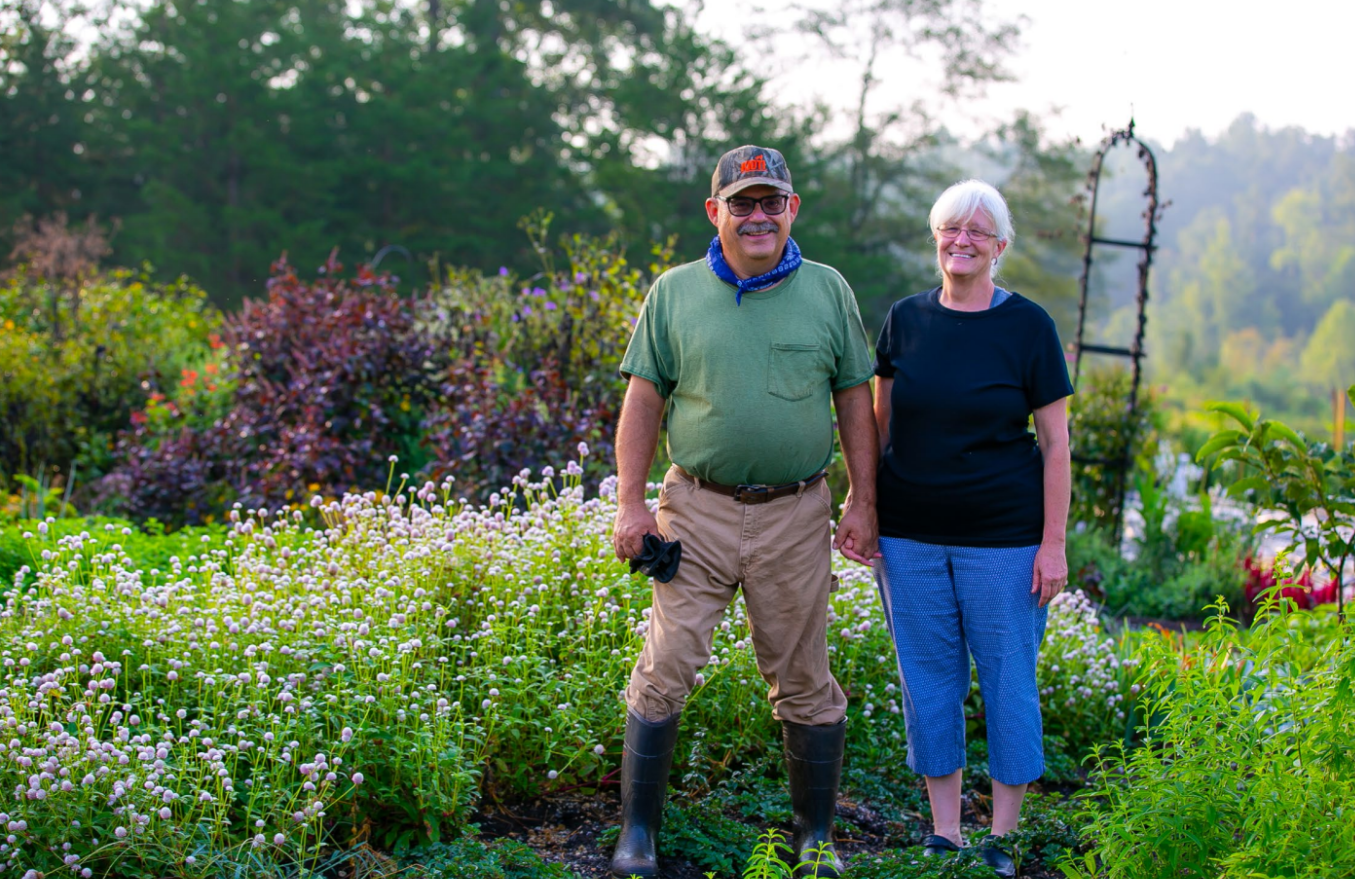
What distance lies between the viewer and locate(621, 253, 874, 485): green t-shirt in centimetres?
291

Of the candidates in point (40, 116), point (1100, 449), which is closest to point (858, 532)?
point (1100, 449)

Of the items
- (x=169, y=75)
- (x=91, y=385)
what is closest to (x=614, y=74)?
(x=169, y=75)

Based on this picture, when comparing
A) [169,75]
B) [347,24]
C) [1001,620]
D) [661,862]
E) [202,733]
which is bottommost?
[661,862]

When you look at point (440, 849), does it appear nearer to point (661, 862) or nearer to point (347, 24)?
point (661, 862)

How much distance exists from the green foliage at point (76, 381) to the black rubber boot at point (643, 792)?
6.14 m

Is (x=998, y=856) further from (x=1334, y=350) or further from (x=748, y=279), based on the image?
(x=1334, y=350)

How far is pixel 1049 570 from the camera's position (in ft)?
9.69

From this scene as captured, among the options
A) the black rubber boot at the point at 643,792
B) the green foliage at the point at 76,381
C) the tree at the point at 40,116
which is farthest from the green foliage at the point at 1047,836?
the tree at the point at 40,116

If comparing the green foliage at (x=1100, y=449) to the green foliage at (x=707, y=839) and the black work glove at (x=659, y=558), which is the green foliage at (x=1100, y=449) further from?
the black work glove at (x=659, y=558)

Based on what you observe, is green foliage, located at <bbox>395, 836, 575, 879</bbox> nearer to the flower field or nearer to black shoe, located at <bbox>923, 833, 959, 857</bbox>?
the flower field

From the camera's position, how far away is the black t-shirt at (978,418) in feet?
9.72

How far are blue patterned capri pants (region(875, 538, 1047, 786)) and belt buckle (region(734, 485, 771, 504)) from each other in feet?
1.30

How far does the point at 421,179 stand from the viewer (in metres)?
23.1

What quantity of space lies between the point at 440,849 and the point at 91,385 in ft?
22.6
